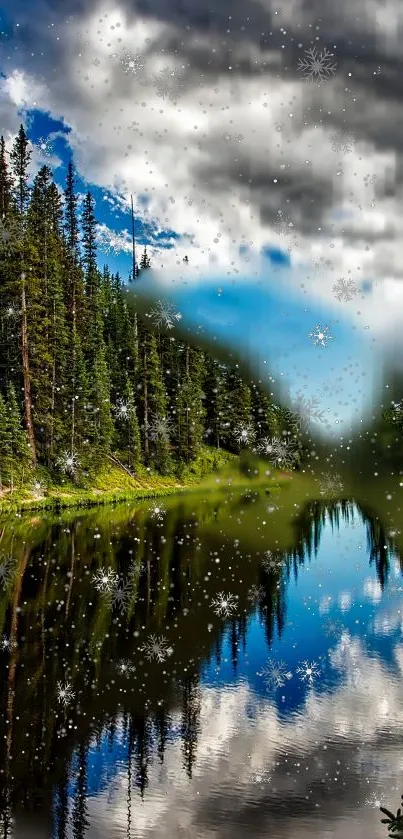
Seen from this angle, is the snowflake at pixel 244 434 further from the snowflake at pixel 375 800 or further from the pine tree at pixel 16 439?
the snowflake at pixel 375 800

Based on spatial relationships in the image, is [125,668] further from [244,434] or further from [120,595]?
[244,434]

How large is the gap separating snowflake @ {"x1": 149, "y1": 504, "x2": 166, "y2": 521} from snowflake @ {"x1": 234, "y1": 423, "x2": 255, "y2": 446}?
6.43 metres

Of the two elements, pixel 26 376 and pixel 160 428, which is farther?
pixel 160 428

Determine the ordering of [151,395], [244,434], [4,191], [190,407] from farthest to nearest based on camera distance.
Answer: [151,395] → [190,407] → [244,434] → [4,191]

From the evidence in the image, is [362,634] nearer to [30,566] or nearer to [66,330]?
[30,566]

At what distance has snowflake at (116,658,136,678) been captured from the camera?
1147 cm

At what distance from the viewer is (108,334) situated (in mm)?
48594

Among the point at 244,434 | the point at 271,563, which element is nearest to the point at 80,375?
the point at 244,434

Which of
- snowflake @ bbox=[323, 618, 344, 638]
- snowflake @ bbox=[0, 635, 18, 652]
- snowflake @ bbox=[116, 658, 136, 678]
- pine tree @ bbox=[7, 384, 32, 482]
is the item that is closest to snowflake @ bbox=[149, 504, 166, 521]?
pine tree @ bbox=[7, 384, 32, 482]

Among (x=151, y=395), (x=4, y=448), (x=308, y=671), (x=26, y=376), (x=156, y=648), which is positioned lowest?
(x=308, y=671)

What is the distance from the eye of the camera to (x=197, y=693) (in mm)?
10742

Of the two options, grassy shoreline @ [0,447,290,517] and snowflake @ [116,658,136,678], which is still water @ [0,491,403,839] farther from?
grassy shoreline @ [0,447,290,517]

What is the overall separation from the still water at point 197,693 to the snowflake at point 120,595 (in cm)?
8

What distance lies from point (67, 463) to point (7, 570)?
1652 centimetres
